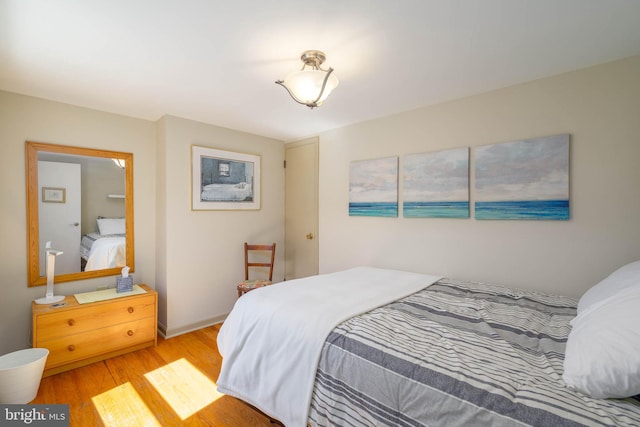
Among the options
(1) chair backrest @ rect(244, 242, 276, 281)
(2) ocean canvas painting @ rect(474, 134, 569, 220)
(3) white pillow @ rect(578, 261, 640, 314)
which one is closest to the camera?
(3) white pillow @ rect(578, 261, 640, 314)

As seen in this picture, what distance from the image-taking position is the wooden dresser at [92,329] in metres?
2.31

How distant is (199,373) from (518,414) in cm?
229

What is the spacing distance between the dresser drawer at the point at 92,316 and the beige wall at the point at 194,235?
30 cm

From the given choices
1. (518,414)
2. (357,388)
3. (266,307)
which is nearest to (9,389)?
(266,307)

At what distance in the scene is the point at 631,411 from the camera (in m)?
0.84

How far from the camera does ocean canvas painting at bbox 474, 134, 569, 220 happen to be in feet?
6.91

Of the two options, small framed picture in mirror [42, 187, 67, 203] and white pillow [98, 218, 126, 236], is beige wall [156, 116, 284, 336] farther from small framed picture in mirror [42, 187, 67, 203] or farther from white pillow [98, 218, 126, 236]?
small framed picture in mirror [42, 187, 67, 203]

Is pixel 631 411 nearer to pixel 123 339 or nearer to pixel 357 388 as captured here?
pixel 357 388

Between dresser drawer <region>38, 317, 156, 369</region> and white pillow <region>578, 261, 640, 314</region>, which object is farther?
dresser drawer <region>38, 317, 156, 369</region>

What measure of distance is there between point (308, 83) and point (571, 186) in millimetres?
1981

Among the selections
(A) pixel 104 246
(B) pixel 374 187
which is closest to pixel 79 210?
(A) pixel 104 246

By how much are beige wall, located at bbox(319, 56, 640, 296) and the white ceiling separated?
167 mm

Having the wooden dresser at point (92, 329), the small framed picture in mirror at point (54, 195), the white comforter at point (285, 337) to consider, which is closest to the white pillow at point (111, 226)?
the small framed picture in mirror at point (54, 195)

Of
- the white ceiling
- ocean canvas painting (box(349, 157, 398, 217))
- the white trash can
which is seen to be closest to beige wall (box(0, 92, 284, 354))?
the white ceiling
